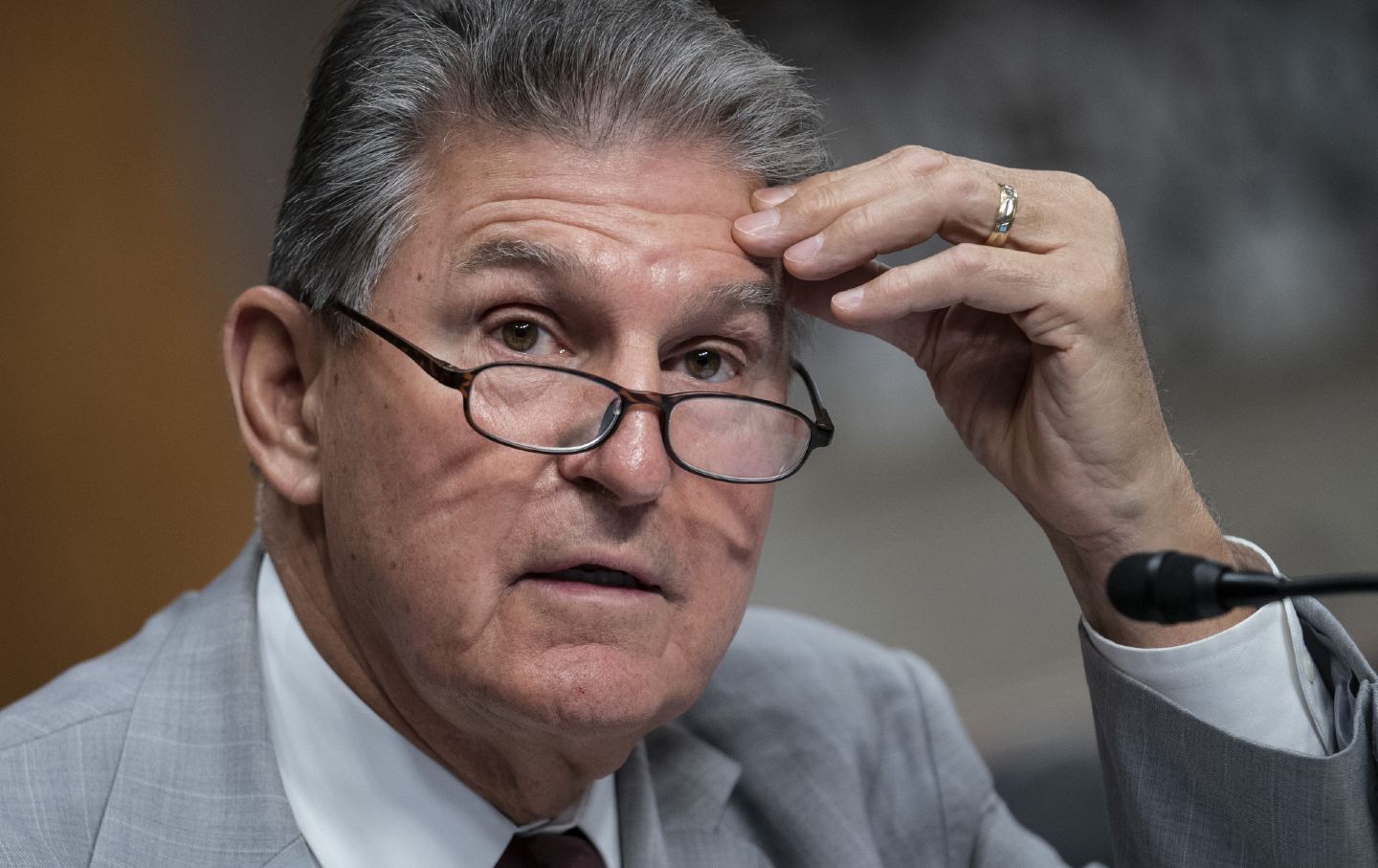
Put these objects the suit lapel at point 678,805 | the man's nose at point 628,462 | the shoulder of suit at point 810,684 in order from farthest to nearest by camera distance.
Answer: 1. the shoulder of suit at point 810,684
2. the suit lapel at point 678,805
3. the man's nose at point 628,462

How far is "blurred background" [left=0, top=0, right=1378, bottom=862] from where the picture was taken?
2854 millimetres

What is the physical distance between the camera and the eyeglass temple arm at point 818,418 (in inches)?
59.1

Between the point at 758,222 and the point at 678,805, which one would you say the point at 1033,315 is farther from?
the point at 678,805

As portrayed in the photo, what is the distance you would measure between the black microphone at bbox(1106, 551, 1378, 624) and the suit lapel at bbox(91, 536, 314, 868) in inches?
33.8

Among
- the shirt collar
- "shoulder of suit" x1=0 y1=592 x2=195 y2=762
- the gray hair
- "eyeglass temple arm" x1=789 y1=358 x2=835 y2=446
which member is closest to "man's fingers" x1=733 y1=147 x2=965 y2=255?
the gray hair

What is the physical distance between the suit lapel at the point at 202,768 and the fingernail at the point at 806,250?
74 centimetres

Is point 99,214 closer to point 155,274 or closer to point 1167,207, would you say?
point 155,274

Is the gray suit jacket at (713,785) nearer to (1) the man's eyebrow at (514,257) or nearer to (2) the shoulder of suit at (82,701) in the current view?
(2) the shoulder of suit at (82,701)

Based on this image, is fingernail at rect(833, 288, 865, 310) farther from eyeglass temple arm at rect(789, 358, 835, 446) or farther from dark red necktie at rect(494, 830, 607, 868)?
dark red necktie at rect(494, 830, 607, 868)

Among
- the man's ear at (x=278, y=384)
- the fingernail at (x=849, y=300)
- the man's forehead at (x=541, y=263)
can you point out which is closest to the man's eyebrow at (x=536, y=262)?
the man's forehead at (x=541, y=263)

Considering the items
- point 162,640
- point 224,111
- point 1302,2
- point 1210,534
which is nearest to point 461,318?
point 162,640

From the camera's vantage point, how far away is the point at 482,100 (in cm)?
139

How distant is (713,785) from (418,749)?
0.43 meters

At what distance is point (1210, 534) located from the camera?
4.90ft
